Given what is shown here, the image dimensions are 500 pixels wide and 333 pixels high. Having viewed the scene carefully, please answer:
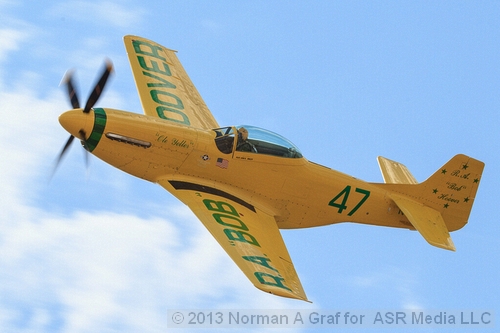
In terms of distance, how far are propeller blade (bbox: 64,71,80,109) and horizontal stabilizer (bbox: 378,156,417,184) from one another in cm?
869

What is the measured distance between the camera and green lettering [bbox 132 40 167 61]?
2881cm

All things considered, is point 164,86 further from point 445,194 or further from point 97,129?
point 445,194

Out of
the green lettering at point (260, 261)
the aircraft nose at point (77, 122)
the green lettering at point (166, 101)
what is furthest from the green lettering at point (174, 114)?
the green lettering at point (260, 261)

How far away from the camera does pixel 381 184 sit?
25.8m

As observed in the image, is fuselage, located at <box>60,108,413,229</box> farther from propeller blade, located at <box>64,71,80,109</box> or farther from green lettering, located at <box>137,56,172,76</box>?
green lettering, located at <box>137,56,172,76</box>

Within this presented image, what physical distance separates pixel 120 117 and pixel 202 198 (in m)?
2.76

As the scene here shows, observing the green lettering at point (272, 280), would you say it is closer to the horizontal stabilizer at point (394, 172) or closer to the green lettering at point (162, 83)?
the horizontal stabilizer at point (394, 172)

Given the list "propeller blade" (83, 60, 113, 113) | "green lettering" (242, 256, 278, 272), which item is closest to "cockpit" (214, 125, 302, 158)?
"propeller blade" (83, 60, 113, 113)

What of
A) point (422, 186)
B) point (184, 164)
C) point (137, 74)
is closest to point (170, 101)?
point (137, 74)

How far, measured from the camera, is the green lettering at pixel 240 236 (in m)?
22.5

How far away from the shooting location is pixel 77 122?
23.2 metres

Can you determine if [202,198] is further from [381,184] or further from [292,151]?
[381,184]

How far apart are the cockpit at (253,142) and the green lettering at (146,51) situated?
5552mm

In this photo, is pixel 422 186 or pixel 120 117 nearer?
pixel 120 117
